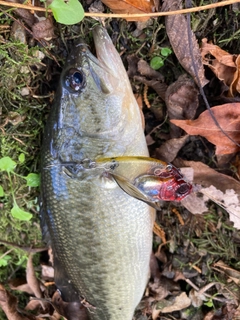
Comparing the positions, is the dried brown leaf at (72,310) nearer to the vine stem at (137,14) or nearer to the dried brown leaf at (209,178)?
the dried brown leaf at (209,178)

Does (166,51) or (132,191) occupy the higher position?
(166,51)

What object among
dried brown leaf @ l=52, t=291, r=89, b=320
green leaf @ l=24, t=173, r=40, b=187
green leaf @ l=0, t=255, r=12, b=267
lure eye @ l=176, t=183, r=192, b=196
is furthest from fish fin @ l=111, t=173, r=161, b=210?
green leaf @ l=0, t=255, r=12, b=267

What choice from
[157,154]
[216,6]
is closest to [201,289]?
[157,154]

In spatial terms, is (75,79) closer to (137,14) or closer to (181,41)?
(137,14)

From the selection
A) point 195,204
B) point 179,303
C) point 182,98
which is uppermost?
point 182,98

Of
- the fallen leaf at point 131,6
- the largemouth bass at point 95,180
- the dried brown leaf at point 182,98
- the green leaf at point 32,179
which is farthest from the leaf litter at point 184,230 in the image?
the green leaf at point 32,179

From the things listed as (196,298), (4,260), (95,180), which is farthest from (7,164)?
(196,298)
